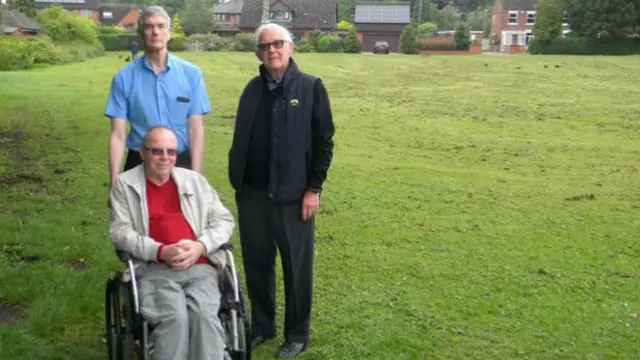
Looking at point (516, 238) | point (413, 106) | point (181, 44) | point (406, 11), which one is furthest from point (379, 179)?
point (406, 11)

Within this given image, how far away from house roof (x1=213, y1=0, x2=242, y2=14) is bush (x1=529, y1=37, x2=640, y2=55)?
4423 centimetres

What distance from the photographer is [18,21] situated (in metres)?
58.3

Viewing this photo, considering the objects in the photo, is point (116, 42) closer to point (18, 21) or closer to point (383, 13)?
point (18, 21)

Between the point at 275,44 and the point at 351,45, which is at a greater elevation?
the point at 275,44

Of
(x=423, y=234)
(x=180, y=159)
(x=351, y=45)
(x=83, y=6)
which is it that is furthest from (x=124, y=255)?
(x=83, y=6)

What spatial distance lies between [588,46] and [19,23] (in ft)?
125

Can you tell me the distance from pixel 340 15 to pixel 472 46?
3521 centimetres

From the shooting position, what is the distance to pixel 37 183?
945cm

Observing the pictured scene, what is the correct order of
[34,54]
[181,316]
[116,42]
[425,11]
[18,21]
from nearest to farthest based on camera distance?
[181,316] → [34,54] → [116,42] → [18,21] → [425,11]

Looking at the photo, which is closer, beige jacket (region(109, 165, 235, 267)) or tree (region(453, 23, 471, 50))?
beige jacket (region(109, 165, 235, 267))

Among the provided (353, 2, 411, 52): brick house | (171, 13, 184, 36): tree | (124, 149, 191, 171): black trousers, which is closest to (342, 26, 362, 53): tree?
(171, 13, 184, 36): tree

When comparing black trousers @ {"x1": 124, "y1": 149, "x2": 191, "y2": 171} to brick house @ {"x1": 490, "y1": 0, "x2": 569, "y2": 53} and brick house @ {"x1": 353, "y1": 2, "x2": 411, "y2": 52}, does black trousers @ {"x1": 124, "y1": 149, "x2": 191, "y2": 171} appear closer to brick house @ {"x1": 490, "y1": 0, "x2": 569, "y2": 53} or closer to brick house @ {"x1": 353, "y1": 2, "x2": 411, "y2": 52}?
brick house @ {"x1": 353, "y1": 2, "x2": 411, "y2": 52}

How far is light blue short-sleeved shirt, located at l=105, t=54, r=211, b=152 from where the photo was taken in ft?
14.0

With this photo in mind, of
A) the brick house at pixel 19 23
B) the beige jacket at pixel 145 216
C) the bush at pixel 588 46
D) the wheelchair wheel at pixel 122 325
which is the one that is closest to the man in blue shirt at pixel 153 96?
the beige jacket at pixel 145 216
